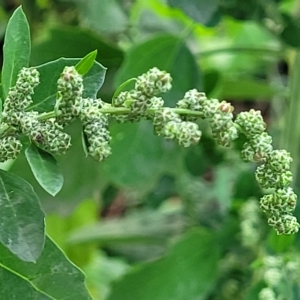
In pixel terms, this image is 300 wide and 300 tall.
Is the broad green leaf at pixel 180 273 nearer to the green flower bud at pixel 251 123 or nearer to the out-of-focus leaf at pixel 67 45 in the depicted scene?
the out-of-focus leaf at pixel 67 45

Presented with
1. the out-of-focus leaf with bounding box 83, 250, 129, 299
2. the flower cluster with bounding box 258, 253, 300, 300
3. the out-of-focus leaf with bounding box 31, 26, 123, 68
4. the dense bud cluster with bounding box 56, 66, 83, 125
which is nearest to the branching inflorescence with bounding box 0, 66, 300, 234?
the dense bud cluster with bounding box 56, 66, 83, 125

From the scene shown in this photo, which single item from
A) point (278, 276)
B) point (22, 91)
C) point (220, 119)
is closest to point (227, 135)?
point (220, 119)

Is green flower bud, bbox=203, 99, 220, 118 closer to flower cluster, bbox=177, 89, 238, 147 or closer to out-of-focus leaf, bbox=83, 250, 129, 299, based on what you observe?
flower cluster, bbox=177, 89, 238, 147

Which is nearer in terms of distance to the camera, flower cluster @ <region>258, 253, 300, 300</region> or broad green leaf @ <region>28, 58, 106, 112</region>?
broad green leaf @ <region>28, 58, 106, 112</region>

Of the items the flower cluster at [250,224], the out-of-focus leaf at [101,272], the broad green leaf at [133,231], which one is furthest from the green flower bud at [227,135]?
the out-of-focus leaf at [101,272]

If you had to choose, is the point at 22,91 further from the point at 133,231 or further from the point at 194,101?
the point at 133,231
